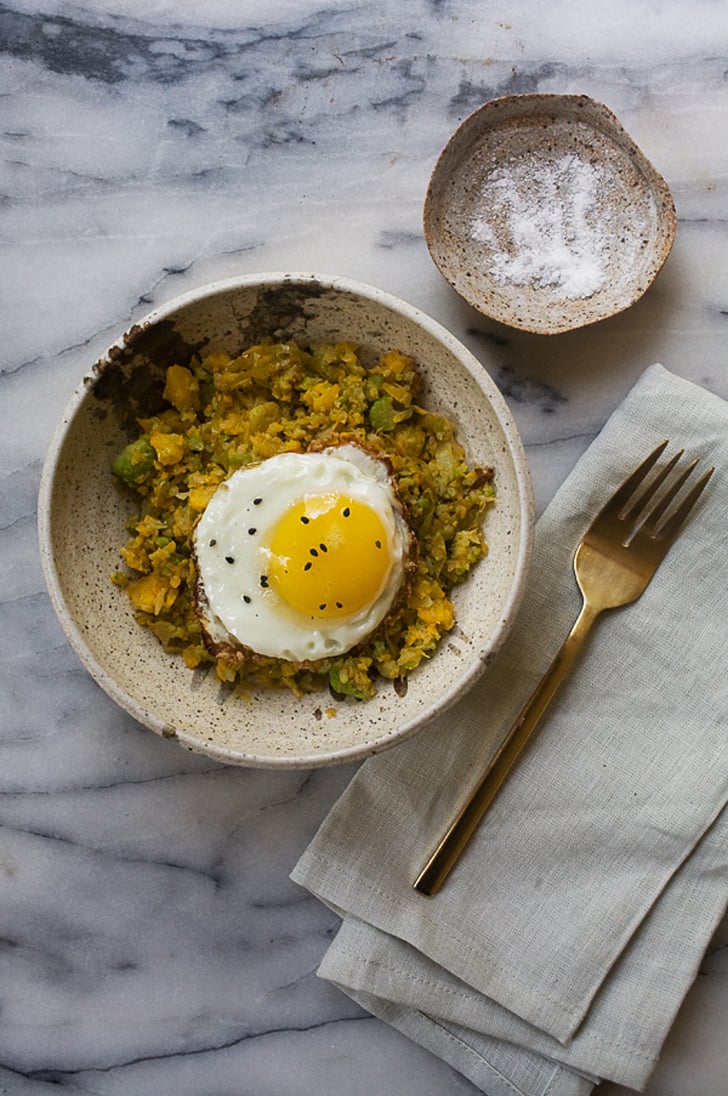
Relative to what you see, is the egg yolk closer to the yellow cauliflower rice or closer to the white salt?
the yellow cauliflower rice

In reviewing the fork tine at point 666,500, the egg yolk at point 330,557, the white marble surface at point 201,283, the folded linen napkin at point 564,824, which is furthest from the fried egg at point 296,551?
the fork tine at point 666,500

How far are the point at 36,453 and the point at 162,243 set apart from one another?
2.28 feet

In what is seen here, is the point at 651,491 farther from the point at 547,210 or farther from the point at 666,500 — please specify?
the point at 547,210

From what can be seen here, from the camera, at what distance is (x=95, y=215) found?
2938 mm

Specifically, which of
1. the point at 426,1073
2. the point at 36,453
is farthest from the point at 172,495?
the point at 426,1073

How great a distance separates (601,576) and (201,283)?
4.54ft

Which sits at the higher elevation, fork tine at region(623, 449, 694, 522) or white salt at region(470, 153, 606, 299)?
white salt at region(470, 153, 606, 299)

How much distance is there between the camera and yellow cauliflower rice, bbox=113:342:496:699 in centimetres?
255

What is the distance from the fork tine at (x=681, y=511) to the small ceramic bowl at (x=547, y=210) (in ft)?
1.73

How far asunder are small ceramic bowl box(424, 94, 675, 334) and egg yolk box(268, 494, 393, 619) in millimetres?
767

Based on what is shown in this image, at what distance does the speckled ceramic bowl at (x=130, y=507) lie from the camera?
238 cm

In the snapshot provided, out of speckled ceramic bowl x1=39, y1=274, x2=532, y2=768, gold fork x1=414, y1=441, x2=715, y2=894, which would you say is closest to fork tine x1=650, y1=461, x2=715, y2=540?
gold fork x1=414, y1=441, x2=715, y2=894

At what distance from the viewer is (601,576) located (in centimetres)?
273

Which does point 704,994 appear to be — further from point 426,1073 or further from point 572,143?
point 572,143
